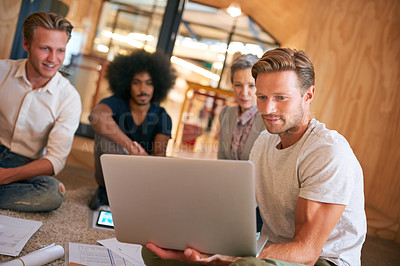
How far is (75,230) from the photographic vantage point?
1709 millimetres

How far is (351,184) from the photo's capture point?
3.34 feet

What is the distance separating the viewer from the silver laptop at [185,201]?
0.85 meters

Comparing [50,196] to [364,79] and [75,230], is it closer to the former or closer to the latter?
[75,230]

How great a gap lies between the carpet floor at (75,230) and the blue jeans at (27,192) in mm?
37

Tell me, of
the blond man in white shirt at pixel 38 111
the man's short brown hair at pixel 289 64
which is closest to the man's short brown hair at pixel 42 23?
the blond man in white shirt at pixel 38 111

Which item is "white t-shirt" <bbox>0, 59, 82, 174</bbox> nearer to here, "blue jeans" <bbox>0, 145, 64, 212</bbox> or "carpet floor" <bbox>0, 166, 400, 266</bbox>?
"blue jeans" <bbox>0, 145, 64, 212</bbox>

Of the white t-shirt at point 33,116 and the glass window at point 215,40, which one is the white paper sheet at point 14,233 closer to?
the white t-shirt at point 33,116

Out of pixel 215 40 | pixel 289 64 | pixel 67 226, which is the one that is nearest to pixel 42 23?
pixel 67 226

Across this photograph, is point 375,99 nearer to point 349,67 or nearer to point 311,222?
point 349,67

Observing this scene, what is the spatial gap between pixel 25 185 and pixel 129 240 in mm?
Answer: 962

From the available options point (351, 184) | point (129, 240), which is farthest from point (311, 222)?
point (129, 240)

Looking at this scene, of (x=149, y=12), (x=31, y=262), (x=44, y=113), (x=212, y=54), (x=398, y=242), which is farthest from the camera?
(x=212, y=54)

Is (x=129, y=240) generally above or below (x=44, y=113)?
below

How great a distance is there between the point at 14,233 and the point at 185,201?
869mm
